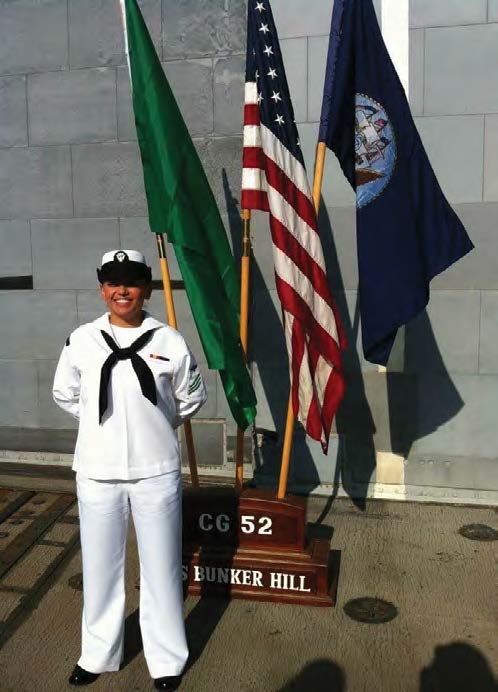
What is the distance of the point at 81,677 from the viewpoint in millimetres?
3150

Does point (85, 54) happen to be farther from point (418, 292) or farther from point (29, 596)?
point (29, 596)

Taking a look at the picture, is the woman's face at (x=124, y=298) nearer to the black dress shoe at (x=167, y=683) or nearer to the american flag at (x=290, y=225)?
the american flag at (x=290, y=225)

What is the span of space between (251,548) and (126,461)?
4.20ft

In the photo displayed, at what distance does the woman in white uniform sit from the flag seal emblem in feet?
4.46

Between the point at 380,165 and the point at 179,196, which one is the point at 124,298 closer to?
the point at 179,196

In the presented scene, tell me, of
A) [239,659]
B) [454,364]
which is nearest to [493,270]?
[454,364]

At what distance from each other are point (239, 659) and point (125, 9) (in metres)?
3.44

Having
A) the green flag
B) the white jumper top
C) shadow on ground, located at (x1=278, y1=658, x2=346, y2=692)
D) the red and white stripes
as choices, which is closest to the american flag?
the red and white stripes

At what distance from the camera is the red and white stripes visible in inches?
142

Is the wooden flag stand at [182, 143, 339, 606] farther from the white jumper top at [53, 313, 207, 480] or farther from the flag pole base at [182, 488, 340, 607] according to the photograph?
the white jumper top at [53, 313, 207, 480]

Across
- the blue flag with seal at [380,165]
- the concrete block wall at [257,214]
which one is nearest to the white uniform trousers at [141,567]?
the blue flag with seal at [380,165]

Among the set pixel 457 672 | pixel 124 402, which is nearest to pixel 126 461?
pixel 124 402

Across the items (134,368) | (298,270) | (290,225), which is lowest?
(134,368)

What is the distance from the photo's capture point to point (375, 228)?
3.63 metres
